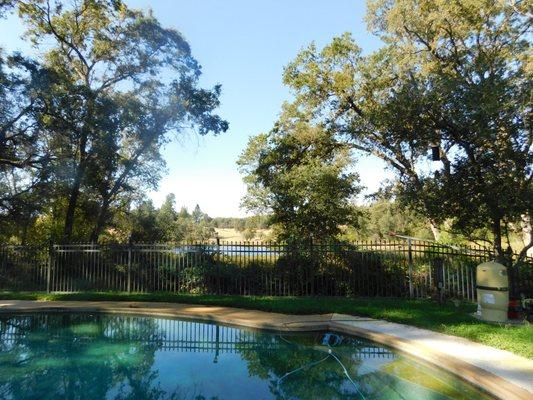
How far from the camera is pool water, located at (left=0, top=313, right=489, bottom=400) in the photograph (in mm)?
5449

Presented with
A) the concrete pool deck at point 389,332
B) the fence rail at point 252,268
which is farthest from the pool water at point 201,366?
the fence rail at point 252,268

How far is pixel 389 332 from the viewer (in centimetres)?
751

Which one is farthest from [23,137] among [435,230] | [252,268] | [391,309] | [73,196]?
[435,230]

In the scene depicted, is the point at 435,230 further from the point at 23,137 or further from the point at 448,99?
the point at 23,137

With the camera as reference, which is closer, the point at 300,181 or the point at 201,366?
the point at 201,366

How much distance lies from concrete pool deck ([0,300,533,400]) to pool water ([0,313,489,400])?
186mm

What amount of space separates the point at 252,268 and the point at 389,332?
6.20 metres

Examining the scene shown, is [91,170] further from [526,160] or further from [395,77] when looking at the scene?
[526,160]

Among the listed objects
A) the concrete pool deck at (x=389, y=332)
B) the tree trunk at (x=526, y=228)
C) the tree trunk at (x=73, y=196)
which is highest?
the tree trunk at (x=73, y=196)

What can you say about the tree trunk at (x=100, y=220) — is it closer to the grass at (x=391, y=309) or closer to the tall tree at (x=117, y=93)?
the tall tree at (x=117, y=93)

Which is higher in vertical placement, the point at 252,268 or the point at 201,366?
the point at 252,268

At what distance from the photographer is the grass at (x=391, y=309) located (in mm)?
6672

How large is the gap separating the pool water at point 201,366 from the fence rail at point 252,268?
13.0 feet

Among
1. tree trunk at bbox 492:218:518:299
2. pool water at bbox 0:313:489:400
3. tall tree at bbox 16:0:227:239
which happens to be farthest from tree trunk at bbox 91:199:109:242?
→ tree trunk at bbox 492:218:518:299
